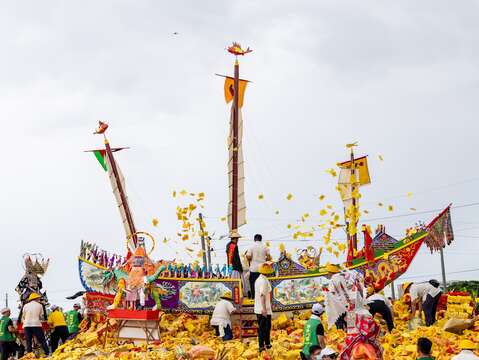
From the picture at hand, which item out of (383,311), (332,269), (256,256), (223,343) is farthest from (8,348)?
(383,311)

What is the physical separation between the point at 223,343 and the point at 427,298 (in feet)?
14.6

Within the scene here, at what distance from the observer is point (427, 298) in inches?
677

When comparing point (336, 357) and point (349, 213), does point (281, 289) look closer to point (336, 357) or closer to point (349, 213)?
point (349, 213)

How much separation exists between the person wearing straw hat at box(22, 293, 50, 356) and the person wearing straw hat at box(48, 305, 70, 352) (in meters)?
0.66

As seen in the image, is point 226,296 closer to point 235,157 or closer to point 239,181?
point 239,181

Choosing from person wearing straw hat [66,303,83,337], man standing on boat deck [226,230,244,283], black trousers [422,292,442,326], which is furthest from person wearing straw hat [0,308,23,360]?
black trousers [422,292,442,326]

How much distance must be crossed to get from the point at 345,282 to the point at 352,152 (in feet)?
36.7

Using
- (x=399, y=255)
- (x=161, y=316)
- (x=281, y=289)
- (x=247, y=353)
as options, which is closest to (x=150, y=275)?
(x=161, y=316)

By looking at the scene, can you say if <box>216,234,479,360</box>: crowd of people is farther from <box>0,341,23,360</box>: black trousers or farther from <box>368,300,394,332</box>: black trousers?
<box>0,341,23,360</box>: black trousers

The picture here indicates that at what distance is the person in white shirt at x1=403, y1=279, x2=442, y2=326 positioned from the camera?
17.1 metres

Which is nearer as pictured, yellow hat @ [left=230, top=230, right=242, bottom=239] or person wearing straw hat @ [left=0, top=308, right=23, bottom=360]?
person wearing straw hat @ [left=0, top=308, right=23, bottom=360]

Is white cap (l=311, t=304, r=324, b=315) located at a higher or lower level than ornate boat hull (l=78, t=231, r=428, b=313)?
lower

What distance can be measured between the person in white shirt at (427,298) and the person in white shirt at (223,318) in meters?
4.00

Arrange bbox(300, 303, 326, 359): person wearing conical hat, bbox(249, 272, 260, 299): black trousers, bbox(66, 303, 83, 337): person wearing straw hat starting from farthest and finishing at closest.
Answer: bbox(66, 303, 83, 337): person wearing straw hat < bbox(249, 272, 260, 299): black trousers < bbox(300, 303, 326, 359): person wearing conical hat
